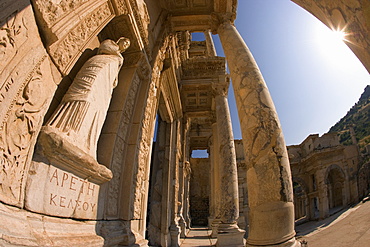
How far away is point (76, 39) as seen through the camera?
3.10 metres

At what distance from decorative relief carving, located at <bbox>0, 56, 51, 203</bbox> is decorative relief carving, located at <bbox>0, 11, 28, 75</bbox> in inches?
10.5

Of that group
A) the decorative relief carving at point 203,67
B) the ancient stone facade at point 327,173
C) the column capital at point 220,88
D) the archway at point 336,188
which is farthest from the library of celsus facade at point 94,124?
the archway at point 336,188

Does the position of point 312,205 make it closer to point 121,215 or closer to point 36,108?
point 121,215

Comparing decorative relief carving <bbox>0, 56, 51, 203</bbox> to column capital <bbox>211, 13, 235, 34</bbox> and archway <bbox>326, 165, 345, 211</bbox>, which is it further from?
archway <bbox>326, 165, 345, 211</bbox>

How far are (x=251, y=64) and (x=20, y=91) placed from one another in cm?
432

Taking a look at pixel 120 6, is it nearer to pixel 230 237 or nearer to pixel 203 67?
pixel 230 237

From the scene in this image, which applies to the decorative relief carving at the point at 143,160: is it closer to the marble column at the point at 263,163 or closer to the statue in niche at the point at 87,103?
the statue in niche at the point at 87,103

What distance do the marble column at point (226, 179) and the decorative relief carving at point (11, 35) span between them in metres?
7.26

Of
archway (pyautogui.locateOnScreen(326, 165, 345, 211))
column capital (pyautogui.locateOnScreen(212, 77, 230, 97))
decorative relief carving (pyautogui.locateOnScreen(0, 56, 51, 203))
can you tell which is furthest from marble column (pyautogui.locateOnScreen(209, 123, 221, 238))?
archway (pyautogui.locateOnScreen(326, 165, 345, 211))

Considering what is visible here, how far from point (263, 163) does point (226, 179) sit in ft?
16.4

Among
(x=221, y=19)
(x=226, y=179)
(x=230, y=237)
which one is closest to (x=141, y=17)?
(x=221, y=19)

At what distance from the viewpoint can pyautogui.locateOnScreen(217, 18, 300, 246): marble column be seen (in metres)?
3.14

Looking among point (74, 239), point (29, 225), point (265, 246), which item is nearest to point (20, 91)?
point (29, 225)

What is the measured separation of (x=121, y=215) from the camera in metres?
4.13
